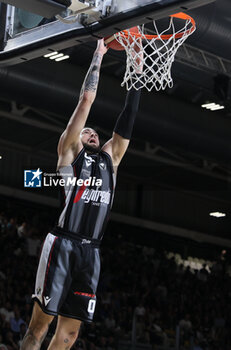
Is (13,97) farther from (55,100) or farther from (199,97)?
(199,97)

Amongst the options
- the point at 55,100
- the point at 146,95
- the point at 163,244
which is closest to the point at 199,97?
the point at 146,95

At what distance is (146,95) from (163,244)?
1254 centimetres

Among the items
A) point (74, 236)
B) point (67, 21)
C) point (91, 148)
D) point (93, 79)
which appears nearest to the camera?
point (67, 21)

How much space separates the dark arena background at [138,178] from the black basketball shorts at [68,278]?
172cm

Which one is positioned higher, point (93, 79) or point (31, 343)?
point (93, 79)

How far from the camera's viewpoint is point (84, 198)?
19.6 feet

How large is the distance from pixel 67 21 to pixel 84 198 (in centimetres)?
151

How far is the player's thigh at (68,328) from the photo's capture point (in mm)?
5824

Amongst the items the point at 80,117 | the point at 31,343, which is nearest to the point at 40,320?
the point at 31,343

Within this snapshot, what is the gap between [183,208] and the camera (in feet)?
88.8

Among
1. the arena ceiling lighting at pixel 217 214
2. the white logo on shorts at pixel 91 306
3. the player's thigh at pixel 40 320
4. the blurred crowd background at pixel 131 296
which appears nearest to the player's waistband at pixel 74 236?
the white logo on shorts at pixel 91 306

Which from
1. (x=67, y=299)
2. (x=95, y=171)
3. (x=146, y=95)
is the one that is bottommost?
(x=67, y=299)

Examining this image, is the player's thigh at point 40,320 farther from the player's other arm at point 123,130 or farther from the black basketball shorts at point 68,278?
the player's other arm at point 123,130

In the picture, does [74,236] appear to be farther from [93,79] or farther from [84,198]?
[93,79]
